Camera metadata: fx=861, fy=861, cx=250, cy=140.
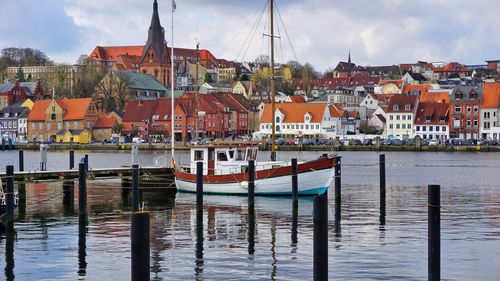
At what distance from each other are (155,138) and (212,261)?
123632 millimetres

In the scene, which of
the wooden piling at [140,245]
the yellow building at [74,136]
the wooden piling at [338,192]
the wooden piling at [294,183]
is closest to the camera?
the wooden piling at [140,245]

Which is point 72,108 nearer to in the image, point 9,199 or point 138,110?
point 138,110

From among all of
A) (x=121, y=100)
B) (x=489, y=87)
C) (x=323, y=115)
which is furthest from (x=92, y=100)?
(x=489, y=87)

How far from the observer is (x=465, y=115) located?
13888 centimetres

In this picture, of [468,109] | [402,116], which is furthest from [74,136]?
[468,109]

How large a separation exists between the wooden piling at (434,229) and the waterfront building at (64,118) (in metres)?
132

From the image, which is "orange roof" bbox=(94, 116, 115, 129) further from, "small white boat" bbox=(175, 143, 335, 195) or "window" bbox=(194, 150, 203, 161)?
"window" bbox=(194, 150, 203, 161)

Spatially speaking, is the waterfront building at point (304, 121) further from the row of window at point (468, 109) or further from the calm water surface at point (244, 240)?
the calm water surface at point (244, 240)

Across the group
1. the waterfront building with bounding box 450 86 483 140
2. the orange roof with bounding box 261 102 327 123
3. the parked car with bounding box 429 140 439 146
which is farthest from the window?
the orange roof with bounding box 261 102 327 123

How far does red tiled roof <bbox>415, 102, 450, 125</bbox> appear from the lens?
14088 cm

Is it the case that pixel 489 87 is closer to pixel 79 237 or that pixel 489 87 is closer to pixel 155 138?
pixel 155 138

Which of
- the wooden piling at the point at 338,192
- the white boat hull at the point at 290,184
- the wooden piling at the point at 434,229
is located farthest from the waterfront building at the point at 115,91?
the wooden piling at the point at 434,229

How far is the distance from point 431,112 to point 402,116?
5493mm

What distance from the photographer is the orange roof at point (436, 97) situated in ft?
494
